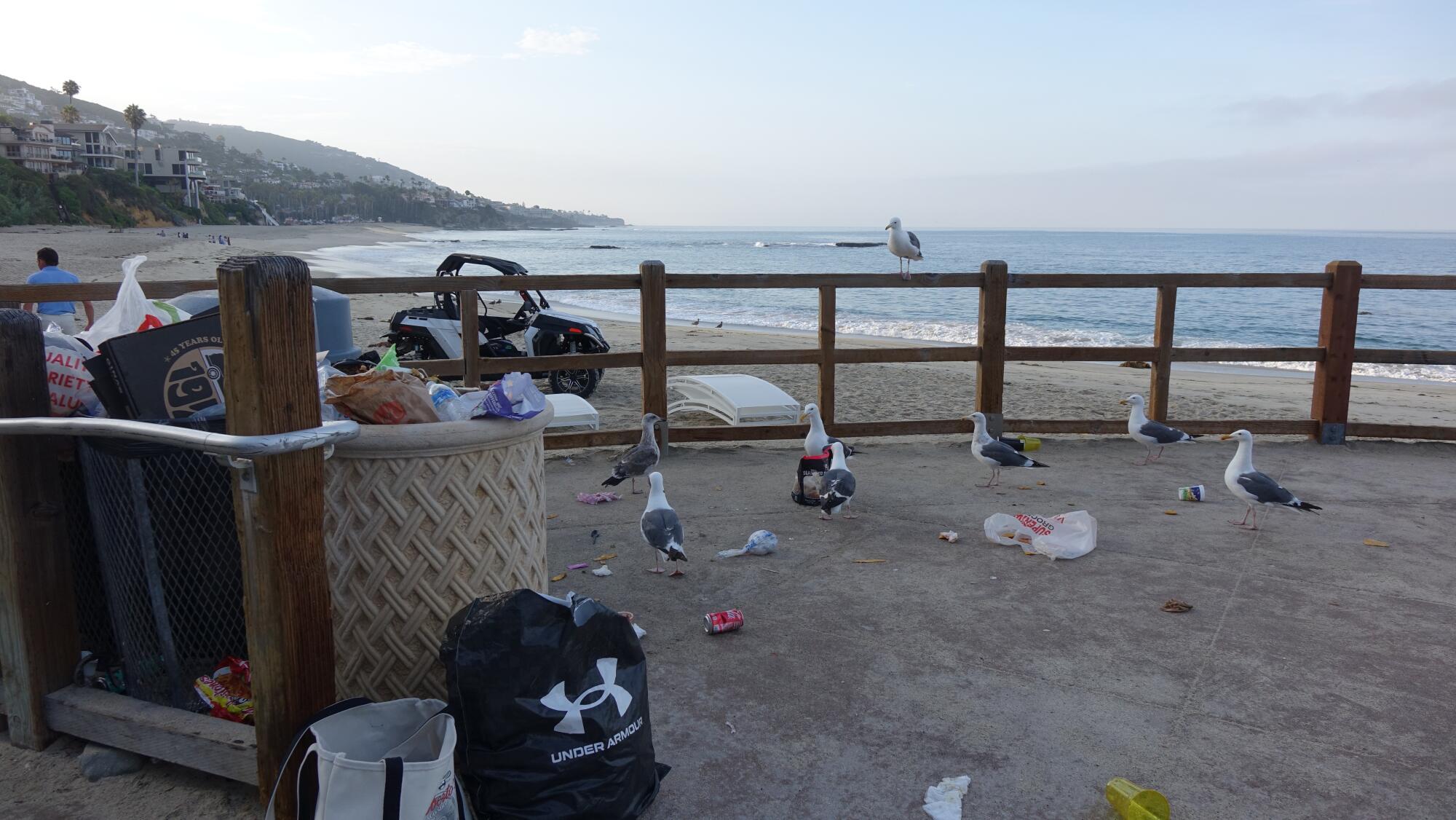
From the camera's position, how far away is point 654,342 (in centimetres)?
714

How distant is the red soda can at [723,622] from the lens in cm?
397

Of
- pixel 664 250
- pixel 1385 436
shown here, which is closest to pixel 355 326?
pixel 1385 436

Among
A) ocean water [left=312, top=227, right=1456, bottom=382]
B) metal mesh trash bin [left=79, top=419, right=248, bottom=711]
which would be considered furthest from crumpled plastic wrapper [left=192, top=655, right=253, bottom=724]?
ocean water [left=312, top=227, right=1456, bottom=382]

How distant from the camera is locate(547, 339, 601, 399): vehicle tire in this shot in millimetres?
10672

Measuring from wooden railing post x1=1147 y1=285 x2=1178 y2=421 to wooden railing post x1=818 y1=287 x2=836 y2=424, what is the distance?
2612 millimetres

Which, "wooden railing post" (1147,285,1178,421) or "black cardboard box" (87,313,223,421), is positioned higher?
"black cardboard box" (87,313,223,421)

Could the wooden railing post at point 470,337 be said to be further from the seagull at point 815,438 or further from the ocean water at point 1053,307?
the ocean water at point 1053,307

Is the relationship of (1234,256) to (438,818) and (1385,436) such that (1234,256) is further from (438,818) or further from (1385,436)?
(438,818)

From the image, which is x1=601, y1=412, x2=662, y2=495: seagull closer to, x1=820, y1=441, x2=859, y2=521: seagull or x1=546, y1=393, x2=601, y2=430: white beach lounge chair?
x1=820, y1=441, x2=859, y2=521: seagull

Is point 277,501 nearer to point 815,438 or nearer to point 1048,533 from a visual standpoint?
point 1048,533

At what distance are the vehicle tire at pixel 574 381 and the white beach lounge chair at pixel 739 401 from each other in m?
2.02

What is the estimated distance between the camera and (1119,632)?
4004 mm

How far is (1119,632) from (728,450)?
402 cm

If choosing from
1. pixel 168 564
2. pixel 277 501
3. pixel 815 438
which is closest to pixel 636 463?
pixel 815 438
